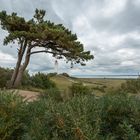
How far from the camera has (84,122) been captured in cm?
448

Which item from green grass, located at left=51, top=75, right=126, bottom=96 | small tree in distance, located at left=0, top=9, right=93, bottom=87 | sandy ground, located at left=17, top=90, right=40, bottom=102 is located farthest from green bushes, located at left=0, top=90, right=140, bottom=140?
small tree in distance, located at left=0, top=9, right=93, bottom=87

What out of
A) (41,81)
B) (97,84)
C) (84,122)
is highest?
(41,81)

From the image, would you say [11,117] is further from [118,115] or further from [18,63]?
[18,63]

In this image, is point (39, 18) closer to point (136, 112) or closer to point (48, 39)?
point (48, 39)

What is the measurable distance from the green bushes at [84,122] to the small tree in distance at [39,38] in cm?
3351

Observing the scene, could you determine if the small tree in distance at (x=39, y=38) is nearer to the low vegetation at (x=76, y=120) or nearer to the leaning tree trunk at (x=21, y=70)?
the leaning tree trunk at (x=21, y=70)

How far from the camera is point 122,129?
15.5 feet

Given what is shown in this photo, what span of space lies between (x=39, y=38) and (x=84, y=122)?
3629 cm

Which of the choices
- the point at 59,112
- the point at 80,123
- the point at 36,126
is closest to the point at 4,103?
the point at 36,126

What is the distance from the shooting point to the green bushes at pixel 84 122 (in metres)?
4.41

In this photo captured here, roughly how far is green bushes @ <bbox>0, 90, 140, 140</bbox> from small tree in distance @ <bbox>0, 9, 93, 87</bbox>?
1319 inches

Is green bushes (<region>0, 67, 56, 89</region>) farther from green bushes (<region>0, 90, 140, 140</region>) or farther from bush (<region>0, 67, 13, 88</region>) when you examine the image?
green bushes (<region>0, 90, 140, 140</region>)

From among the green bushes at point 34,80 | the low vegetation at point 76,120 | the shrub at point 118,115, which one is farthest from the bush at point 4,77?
the shrub at point 118,115

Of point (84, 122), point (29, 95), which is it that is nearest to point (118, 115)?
point (84, 122)
